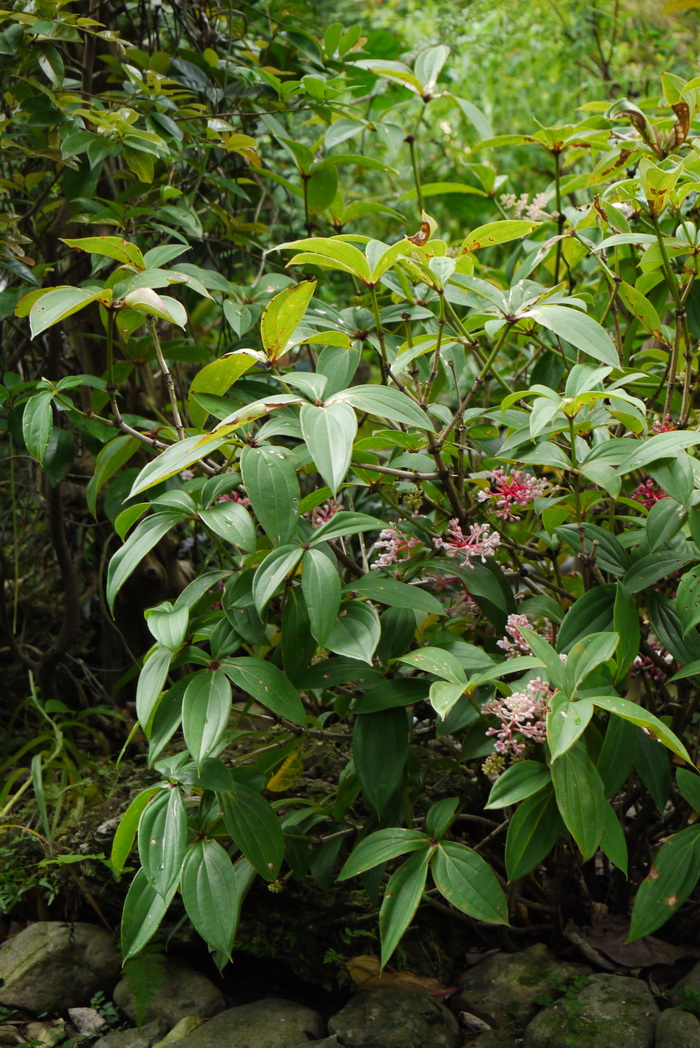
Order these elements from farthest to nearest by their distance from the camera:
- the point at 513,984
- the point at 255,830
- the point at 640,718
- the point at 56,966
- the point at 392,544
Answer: the point at 56,966
the point at 513,984
the point at 392,544
the point at 255,830
the point at 640,718

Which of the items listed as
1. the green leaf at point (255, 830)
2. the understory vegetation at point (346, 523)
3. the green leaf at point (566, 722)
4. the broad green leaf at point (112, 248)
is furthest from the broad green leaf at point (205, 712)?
the broad green leaf at point (112, 248)

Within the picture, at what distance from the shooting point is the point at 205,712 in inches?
33.6

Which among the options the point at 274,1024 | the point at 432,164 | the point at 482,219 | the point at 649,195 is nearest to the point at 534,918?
the point at 274,1024

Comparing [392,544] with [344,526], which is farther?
[392,544]

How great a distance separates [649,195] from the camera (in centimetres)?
96

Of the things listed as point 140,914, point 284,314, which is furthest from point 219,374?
point 140,914

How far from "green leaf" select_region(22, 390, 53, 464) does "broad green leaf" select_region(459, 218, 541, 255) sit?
50cm

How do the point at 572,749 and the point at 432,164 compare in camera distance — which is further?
the point at 432,164

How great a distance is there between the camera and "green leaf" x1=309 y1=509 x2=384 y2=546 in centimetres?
88

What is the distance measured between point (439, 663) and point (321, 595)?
14 centimetres

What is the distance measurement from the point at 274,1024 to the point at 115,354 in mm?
1146

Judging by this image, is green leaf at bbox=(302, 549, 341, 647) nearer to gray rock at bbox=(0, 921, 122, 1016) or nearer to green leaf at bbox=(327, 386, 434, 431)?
green leaf at bbox=(327, 386, 434, 431)

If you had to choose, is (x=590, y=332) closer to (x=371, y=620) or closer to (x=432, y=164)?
(x=371, y=620)

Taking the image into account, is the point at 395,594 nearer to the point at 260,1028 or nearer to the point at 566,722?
the point at 566,722
